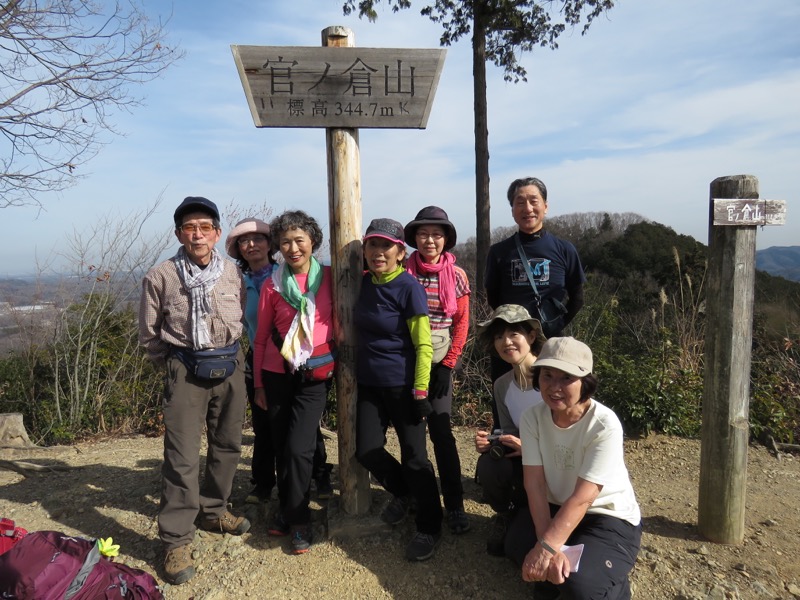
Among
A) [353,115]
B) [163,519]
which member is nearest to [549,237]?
A: [353,115]

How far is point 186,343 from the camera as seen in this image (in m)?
2.92

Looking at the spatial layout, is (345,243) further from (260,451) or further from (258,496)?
(258,496)

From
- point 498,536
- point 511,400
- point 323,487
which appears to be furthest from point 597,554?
point 323,487

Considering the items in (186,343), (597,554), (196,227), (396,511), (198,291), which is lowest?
(396,511)

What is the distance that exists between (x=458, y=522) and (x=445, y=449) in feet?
1.49

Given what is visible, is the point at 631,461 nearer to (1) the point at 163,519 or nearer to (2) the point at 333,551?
(2) the point at 333,551

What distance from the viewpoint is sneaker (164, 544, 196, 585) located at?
2.83 m

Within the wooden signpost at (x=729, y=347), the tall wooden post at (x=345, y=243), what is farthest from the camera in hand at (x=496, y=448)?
the wooden signpost at (x=729, y=347)

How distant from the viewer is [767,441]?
482 cm

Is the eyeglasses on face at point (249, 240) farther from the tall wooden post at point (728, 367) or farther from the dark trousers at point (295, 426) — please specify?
the tall wooden post at point (728, 367)

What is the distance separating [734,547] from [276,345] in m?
2.91

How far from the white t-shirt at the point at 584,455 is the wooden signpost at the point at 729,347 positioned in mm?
942

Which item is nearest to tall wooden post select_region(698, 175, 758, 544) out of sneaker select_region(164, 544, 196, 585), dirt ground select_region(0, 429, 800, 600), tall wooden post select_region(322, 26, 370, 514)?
dirt ground select_region(0, 429, 800, 600)

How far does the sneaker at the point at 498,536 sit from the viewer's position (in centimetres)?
297
